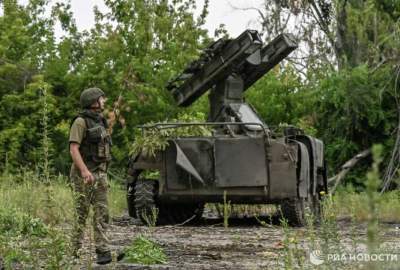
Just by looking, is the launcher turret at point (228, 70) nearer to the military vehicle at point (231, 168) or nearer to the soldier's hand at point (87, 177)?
the military vehicle at point (231, 168)

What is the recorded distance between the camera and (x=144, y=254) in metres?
8.27

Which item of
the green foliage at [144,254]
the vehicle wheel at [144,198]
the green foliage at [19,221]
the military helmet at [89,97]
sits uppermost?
the military helmet at [89,97]

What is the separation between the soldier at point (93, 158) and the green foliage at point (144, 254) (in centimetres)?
10

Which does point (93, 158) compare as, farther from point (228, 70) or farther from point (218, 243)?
point (228, 70)

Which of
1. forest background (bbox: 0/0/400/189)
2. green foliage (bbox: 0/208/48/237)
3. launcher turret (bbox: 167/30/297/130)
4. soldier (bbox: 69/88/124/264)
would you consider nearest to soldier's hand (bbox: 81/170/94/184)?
soldier (bbox: 69/88/124/264)

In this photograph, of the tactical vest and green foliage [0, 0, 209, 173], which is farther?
green foliage [0, 0, 209, 173]

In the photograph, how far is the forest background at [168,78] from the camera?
960 inches

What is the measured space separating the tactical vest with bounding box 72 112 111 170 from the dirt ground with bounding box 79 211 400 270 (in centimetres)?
82

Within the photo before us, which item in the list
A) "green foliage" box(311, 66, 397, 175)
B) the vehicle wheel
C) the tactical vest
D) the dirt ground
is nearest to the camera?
the dirt ground

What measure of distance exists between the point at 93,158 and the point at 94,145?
4.5 inches

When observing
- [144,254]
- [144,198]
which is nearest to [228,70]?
[144,198]

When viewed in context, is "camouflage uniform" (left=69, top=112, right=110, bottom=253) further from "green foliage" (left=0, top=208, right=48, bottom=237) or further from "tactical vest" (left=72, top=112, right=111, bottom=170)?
"green foliage" (left=0, top=208, right=48, bottom=237)

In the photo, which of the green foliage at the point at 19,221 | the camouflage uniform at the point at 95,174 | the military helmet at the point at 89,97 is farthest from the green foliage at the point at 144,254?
the green foliage at the point at 19,221

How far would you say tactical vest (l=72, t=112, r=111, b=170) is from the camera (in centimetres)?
842
